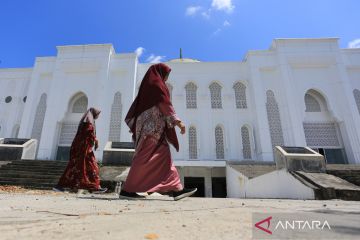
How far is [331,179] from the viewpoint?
19.5 ft

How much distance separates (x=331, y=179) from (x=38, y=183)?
751 centimetres

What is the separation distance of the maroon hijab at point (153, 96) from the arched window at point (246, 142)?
13.0 m

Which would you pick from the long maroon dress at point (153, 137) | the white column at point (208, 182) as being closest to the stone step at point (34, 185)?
the long maroon dress at point (153, 137)

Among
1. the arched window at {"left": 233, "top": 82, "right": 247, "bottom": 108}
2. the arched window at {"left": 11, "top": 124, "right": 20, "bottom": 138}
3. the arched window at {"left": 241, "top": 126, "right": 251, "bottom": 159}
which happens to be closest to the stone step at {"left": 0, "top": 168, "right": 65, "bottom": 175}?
the arched window at {"left": 11, "top": 124, "right": 20, "bottom": 138}

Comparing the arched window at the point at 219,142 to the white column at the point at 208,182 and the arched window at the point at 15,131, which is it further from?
the arched window at the point at 15,131

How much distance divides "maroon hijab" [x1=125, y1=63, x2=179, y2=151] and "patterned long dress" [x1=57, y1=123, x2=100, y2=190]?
5.92 feet

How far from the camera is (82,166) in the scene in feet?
15.4

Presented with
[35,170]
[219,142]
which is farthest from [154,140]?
[219,142]

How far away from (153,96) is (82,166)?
243 cm

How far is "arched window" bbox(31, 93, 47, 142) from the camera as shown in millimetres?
16391

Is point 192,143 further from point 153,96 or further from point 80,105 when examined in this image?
point 153,96

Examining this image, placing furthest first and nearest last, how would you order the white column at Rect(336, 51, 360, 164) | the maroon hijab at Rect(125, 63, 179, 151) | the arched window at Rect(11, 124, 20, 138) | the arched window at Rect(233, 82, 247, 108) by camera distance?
the arched window at Rect(11, 124, 20, 138) < the arched window at Rect(233, 82, 247, 108) < the white column at Rect(336, 51, 360, 164) < the maroon hijab at Rect(125, 63, 179, 151)

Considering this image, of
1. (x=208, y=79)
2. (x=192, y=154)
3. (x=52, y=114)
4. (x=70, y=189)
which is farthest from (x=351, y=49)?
(x=52, y=114)

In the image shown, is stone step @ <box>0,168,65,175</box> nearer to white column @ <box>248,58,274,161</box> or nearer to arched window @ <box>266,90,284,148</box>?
white column @ <box>248,58,274,161</box>
